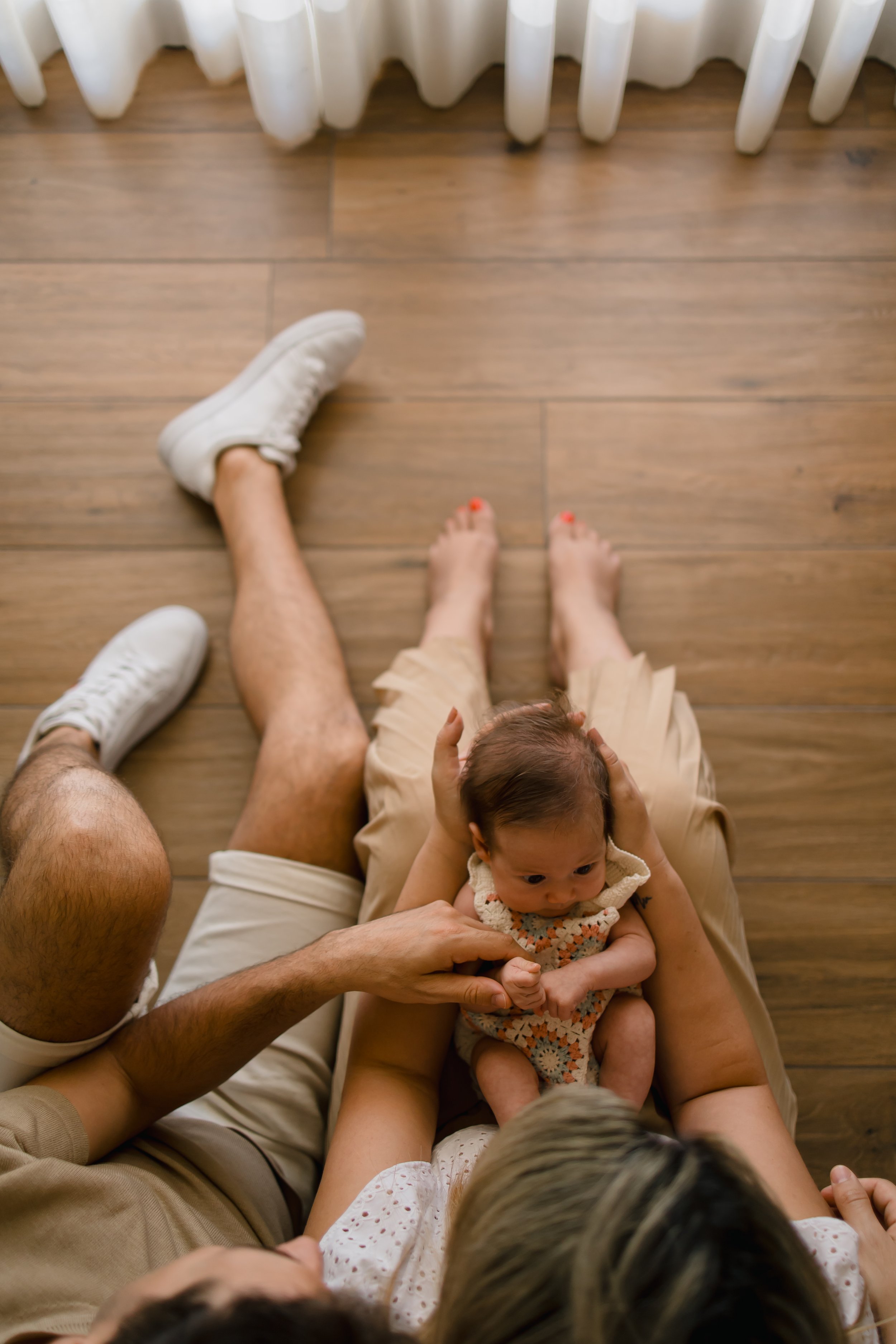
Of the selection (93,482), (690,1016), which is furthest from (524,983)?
(93,482)

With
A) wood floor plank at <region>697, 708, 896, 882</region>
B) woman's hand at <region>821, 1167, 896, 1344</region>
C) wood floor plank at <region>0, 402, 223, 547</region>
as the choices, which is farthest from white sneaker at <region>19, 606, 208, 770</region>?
woman's hand at <region>821, 1167, 896, 1344</region>

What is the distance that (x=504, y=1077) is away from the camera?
93cm

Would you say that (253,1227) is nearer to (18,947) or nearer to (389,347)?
(18,947)

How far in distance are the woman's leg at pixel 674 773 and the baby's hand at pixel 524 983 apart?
0.26 m

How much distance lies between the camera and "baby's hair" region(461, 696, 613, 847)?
0.87 m

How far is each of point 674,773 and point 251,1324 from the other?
2.40 ft

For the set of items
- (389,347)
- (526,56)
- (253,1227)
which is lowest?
(253,1227)

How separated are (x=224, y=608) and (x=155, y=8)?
110 centimetres

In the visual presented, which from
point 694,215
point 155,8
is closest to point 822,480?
point 694,215

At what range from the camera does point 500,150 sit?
1694 mm

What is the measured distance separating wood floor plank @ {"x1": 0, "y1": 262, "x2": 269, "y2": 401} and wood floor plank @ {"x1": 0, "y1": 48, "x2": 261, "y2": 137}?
287 mm

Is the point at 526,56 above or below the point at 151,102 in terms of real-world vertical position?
above

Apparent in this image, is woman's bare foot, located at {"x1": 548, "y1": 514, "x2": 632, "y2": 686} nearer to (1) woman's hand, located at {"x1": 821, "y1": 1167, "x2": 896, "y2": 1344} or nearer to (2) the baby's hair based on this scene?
(2) the baby's hair

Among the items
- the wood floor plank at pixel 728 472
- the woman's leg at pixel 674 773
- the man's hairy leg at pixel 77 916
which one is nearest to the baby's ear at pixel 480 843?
the woman's leg at pixel 674 773
